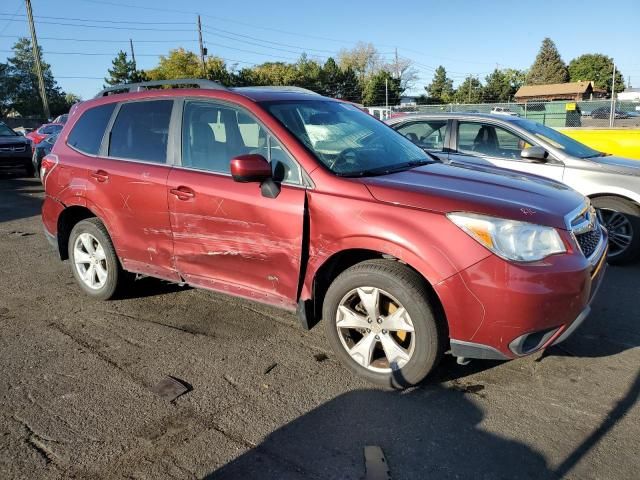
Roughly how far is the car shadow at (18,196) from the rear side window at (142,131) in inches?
228

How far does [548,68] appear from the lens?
102 metres

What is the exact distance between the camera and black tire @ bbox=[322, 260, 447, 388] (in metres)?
3.04

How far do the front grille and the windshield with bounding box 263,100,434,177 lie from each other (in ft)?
4.20

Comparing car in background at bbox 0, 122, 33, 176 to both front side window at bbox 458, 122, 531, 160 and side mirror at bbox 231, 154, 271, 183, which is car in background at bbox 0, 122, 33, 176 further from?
side mirror at bbox 231, 154, 271, 183

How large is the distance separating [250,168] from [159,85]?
208 centimetres

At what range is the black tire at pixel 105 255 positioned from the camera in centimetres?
468

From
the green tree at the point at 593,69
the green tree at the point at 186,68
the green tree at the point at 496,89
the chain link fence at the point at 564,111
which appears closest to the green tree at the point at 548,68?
the green tree at the point at 593,69

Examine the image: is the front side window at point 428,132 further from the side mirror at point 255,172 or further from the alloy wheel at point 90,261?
the alloy wheel at point 90,261

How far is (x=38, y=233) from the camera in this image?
8016mm

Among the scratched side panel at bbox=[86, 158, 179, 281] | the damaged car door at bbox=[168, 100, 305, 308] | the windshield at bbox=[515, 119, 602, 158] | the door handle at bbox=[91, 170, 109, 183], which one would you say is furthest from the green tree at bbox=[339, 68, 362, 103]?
the damaged car door at bbox=[168, 100, 305, 308]

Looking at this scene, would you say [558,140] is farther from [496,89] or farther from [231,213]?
[496,89]

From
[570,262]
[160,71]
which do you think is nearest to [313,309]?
[570,262]

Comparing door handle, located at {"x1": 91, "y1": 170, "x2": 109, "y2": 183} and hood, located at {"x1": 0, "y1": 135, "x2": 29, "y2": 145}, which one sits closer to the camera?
door handle, located at {"x1": 91, "y1": 170, "x2": 109, "y2": 183}

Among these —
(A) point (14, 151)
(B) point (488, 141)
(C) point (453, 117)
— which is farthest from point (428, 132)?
(A) point (14, 151)
